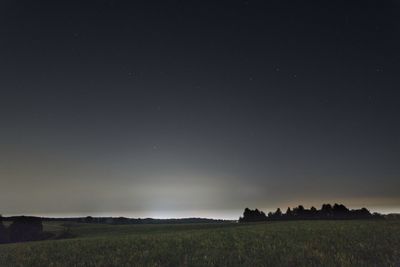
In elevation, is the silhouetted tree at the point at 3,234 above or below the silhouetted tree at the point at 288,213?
below

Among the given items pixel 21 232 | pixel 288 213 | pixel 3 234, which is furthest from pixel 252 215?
pixel 3 234

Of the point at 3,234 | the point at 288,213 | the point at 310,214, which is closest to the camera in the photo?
the point at 3,234

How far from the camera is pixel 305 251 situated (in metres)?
12.3

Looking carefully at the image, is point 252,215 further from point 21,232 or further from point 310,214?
point 21,232

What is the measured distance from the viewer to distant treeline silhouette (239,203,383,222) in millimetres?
141625

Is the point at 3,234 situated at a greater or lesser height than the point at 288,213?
lesser

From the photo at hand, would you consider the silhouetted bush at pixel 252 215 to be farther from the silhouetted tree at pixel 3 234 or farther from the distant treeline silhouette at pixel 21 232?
the silhouetted tree at pixel 3 234

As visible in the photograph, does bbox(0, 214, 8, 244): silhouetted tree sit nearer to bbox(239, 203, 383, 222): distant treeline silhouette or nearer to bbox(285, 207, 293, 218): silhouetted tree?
bbox(239, 203, 383, 222): distant treeline silhouette

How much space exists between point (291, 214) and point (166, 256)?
6097 inches

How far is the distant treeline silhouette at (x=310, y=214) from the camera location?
142 metres

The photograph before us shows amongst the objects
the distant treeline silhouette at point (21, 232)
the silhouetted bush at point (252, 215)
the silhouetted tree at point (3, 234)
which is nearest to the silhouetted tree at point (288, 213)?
the silhouetted bush at point (252, 215)

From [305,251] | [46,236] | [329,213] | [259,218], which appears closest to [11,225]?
[46,236]

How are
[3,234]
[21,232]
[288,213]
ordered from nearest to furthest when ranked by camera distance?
[3,234], [21,232], [288,213]

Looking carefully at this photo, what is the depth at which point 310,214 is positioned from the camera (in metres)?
152
